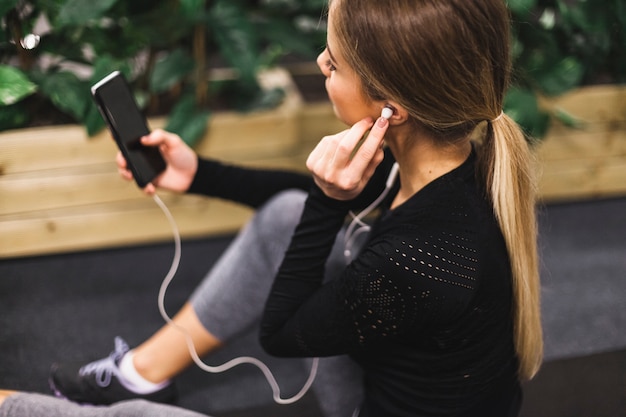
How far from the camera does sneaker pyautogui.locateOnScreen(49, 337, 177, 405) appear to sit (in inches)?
53.3

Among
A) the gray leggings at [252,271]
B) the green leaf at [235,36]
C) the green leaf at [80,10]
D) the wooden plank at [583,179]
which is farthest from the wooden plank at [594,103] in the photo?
the green leaf at [80,10]

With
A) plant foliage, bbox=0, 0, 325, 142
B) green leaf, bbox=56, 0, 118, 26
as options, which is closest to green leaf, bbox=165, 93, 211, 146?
plant foliage, bbox=0, 0, 325, 142

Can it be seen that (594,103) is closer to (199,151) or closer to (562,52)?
(562,52)

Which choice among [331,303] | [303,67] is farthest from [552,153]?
[331,303]

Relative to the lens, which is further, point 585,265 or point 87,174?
point 585,265

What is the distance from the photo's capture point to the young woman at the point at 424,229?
88cm

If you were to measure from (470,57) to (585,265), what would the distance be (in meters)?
1.17

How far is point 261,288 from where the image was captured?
1.32 meters

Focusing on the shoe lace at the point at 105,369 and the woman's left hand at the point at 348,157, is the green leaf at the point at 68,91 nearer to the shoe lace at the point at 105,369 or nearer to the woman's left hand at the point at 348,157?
the shoe lace at the point at 105,369

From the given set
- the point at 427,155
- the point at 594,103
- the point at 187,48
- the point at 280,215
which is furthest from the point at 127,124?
the point at 594,103

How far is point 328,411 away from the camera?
47.7 inches

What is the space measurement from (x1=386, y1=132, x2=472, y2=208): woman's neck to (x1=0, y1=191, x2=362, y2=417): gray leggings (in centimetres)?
30

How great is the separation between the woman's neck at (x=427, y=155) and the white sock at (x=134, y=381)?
26.5 inches

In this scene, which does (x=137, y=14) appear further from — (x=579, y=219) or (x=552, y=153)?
(x=579, y=219)
